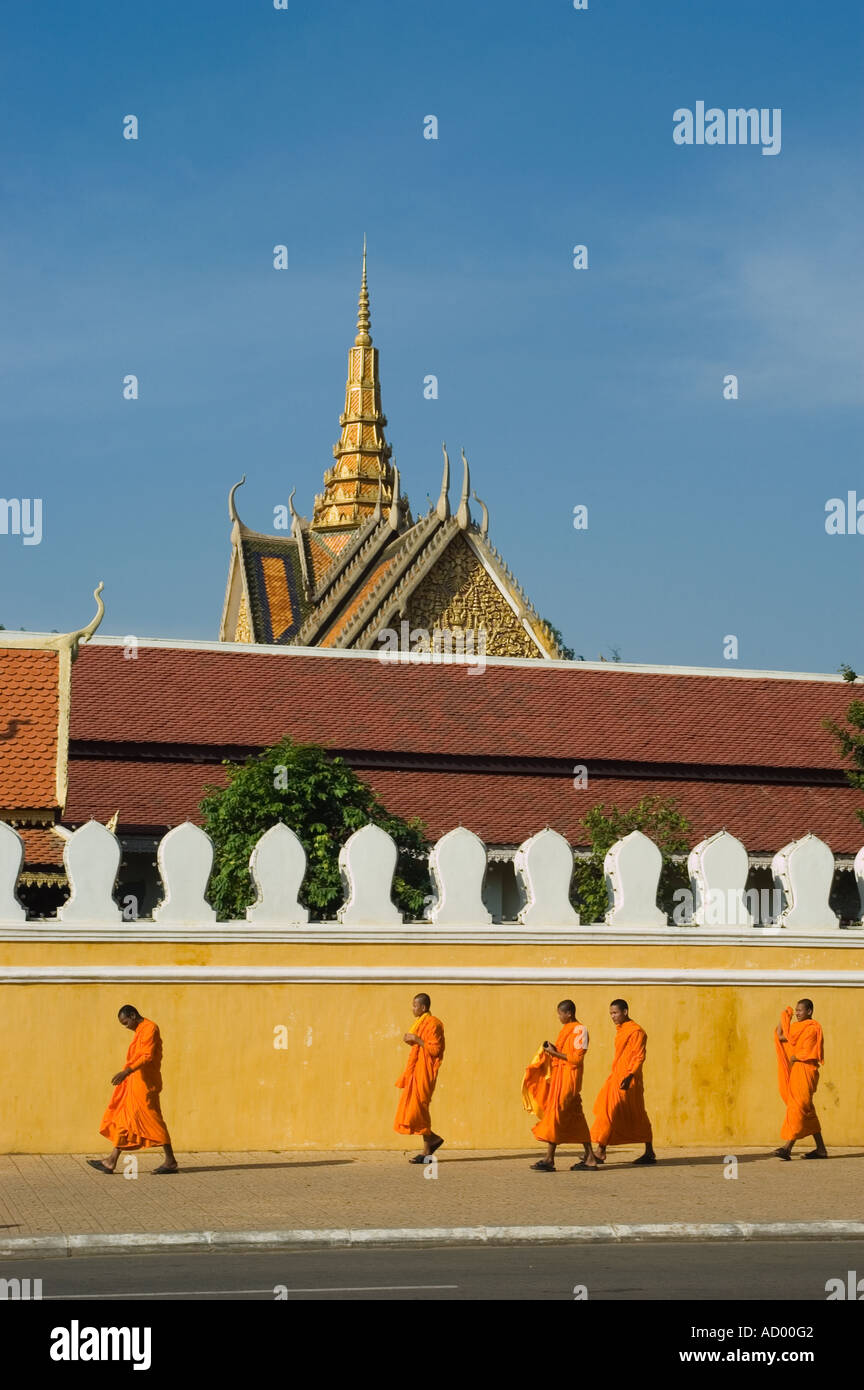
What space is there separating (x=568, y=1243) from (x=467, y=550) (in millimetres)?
25963

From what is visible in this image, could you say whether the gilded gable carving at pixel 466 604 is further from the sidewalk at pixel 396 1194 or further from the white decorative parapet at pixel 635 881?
the sidewalk at pixel 396 1194

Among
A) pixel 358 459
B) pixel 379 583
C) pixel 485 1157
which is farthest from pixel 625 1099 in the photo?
pixel 358 459

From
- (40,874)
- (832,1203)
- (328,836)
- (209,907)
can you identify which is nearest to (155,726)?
(328,836)

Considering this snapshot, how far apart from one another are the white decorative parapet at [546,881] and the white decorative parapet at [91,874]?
322 cm

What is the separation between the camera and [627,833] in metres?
24.6

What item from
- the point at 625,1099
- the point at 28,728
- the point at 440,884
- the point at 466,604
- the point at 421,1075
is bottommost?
the point at 625,1099

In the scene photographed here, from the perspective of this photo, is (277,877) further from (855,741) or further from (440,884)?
(855,741)

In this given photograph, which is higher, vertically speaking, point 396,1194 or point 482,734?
point 482,734

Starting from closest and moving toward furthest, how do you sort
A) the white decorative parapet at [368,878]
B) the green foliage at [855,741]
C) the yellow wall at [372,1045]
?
the yellow wall at [372,1045]
the white decorative parapet at [368,878]
the green foliage at [855,741]

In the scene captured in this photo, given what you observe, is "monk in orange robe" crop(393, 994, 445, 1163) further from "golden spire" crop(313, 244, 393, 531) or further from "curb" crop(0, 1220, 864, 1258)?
"golden spire" crop(313, 244, 393, 531)

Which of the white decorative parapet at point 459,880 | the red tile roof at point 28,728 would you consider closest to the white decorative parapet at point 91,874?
the red tile roof at point 28,728

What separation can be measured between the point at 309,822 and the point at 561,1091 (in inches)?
286

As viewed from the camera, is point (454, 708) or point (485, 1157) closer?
point (485, 1157)

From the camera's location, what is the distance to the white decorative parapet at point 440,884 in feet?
50.2
